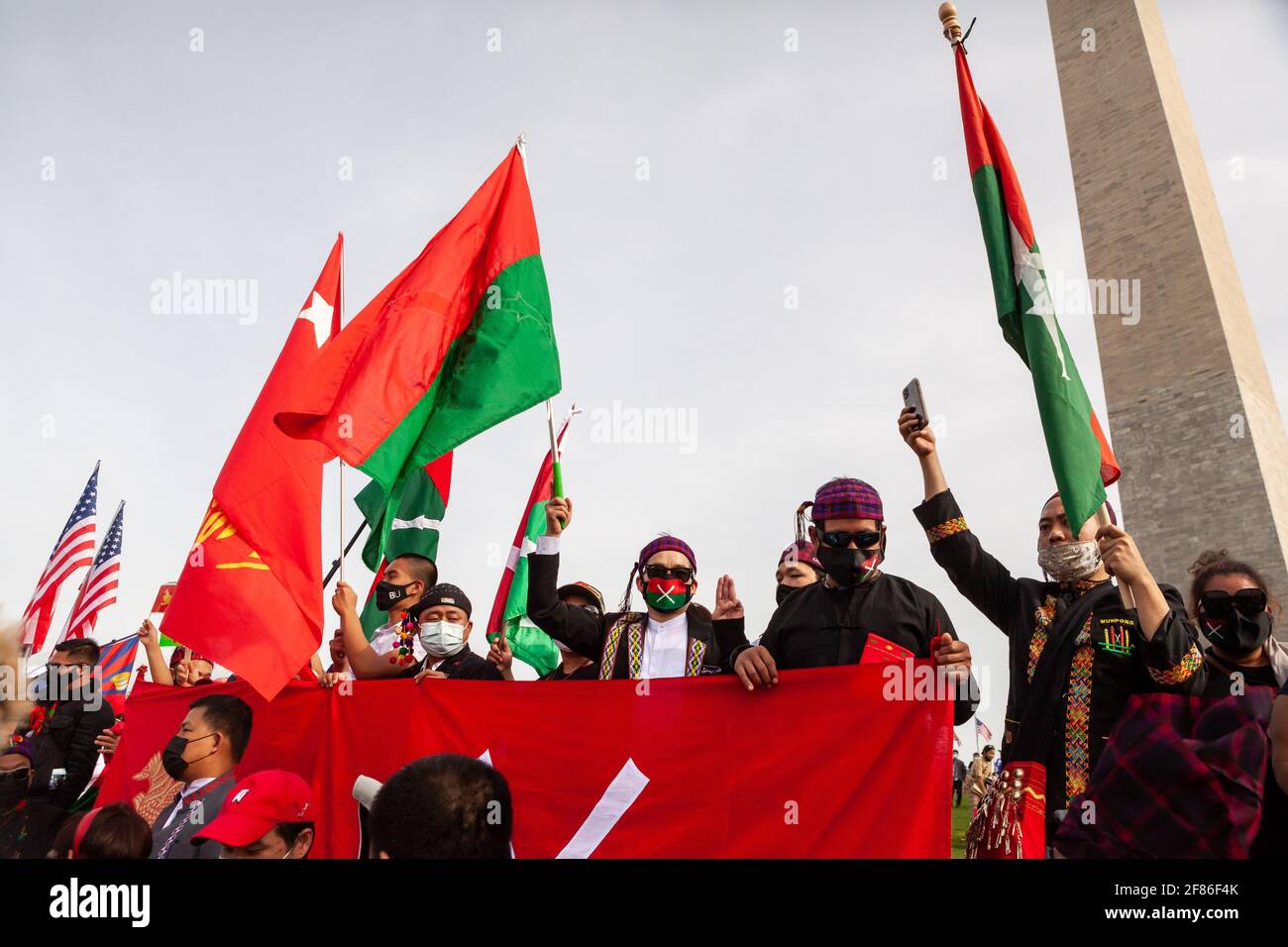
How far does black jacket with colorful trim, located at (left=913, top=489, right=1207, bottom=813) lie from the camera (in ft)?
9.24

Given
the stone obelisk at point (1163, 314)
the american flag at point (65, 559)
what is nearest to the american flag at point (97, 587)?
the american flag at point (65, 559)

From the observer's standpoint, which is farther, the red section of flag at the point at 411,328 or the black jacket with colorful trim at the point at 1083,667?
the red section of flag at the point at 411,328

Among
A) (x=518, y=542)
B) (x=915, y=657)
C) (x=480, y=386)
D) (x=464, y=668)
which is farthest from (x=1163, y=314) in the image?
(x=464, y=668)

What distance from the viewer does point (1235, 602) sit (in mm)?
3047

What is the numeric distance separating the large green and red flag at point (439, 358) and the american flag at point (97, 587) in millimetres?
4500

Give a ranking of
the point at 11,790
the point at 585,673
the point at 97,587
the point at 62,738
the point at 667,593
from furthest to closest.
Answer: the point at 97,587
the point at 62,738
the point at 11,790
the point at 585,673
the point at 667,593

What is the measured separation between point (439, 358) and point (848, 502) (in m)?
2.29

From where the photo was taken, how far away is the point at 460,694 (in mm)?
4070

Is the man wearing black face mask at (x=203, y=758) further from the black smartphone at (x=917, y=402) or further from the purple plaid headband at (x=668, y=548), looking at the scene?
the black smartphone at (x=917, y=402)

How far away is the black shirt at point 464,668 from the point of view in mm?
4453

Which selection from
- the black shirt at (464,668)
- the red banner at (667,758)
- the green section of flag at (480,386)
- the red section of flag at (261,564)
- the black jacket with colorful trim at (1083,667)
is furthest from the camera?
the green section of flag at (480,386)

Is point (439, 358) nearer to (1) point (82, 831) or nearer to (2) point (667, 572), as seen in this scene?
(2) point (667, 572)
